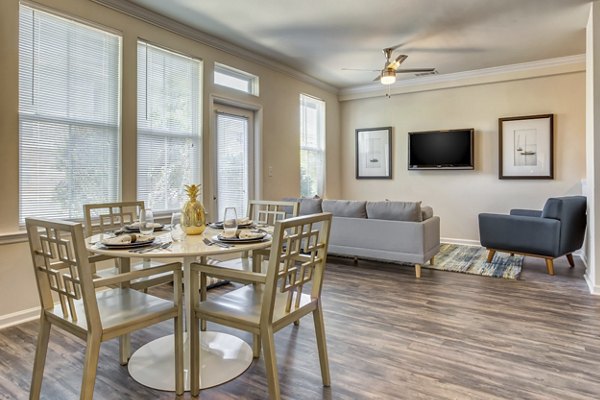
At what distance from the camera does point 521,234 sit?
421 centimetres

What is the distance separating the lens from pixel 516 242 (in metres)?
4.26

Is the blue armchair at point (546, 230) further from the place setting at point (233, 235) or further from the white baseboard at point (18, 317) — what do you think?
the white baseboard at point (18, 317)

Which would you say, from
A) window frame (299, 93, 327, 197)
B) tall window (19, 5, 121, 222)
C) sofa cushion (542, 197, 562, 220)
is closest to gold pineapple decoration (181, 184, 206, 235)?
tall window (19, 5, 121, 222)

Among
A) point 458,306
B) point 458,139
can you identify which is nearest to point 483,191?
point 458,139

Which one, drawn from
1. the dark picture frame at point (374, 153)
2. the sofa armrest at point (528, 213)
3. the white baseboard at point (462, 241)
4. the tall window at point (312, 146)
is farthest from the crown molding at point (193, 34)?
the sofa armrest at point (528, 213)

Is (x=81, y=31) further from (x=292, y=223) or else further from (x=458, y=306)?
(x=458, y=306)

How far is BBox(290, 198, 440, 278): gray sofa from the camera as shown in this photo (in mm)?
4066

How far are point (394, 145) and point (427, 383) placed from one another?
5219 mm

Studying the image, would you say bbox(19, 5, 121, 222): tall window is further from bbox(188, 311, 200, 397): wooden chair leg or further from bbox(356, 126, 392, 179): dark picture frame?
bbox(356, 126, 392, 179): dark picture frame

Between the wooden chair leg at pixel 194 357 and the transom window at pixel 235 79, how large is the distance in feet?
11.3

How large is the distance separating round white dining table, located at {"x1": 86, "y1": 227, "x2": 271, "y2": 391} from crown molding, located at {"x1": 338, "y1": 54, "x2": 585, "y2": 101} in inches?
202

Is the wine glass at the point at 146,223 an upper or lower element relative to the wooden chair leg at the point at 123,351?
upper

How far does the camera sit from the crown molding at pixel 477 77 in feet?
17.2

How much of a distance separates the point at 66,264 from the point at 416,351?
6.61ft
